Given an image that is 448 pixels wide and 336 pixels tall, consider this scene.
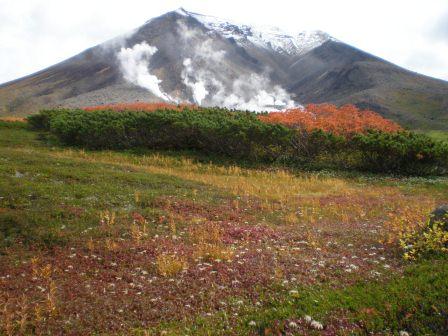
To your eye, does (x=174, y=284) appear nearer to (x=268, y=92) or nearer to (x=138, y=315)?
(x=138, y=315)

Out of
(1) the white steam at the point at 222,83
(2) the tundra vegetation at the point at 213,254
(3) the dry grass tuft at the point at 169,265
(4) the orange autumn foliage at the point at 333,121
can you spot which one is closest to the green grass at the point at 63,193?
(2) the tundra vegetation at the point at 213,254

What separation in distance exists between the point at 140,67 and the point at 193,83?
73.6 feet

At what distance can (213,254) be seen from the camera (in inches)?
416

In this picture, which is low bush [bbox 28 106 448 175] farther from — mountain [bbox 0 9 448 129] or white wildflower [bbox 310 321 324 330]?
mountain [bbox 0 9 448 129]

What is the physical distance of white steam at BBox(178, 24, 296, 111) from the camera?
147 metres

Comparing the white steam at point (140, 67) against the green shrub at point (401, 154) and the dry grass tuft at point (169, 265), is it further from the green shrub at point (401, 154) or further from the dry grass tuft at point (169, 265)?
the dry grass tuft at point (169, 265)

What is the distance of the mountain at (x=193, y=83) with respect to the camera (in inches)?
4579

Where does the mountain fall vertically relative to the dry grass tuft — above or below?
above

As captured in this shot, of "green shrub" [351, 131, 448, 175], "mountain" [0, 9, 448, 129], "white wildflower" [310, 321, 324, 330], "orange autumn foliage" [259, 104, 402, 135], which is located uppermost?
"mountain" [0, 9, 448, 129]

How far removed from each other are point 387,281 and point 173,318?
4.47m

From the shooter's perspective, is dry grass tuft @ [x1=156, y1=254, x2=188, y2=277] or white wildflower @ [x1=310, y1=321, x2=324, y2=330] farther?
dry grass tuft @ [x1=156, y1=254, x2=188, y2=277]

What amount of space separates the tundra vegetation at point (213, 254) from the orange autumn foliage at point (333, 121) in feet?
31.9

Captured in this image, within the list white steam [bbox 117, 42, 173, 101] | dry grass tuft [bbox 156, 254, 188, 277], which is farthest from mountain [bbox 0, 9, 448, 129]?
dry grass tuft [bbox 156, 254, 188, 277]

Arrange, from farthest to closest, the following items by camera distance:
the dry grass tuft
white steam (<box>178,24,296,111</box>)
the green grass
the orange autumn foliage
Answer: white steam (<box>178,24,296,111</box>) → the orange autumn foliage → the green grass → the dry grass tuft
